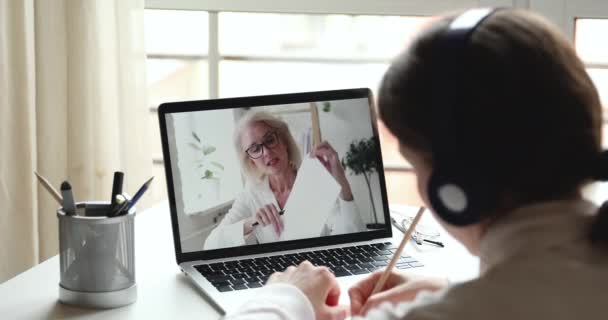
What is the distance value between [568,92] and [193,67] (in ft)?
5.63

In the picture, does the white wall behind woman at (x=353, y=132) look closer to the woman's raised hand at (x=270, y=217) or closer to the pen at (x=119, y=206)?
the woman's raised hand at (x=270, y=217)

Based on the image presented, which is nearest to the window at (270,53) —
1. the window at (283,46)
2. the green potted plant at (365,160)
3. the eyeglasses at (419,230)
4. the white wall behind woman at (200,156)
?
the window at (283,46)

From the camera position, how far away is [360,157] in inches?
57.5

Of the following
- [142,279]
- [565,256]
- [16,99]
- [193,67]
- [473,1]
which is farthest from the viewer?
[193,67]

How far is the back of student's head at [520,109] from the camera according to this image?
81 cm

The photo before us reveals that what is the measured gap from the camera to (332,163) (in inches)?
56.7

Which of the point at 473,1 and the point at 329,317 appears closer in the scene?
the point at 329,317

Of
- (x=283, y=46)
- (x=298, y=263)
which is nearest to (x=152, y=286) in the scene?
(x=298, y=263)

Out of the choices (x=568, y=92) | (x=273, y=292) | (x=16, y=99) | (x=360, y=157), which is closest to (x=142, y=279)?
(x=273, y=292)

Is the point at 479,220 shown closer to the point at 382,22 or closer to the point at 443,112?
the point at 443,112

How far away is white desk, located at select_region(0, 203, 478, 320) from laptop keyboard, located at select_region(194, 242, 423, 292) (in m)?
0.04

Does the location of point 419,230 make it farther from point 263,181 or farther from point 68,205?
point 68,205

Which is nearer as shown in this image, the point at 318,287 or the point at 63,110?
the point at 318,287

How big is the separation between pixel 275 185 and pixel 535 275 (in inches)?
26.7
